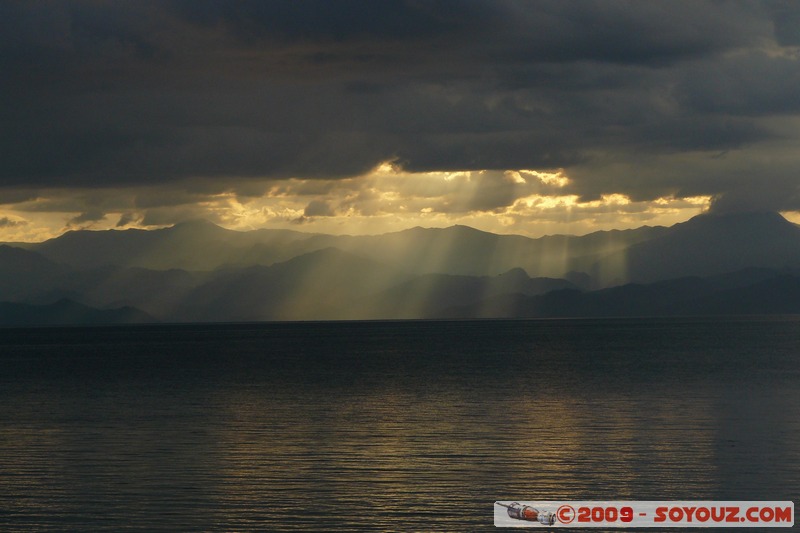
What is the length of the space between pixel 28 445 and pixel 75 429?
729cm

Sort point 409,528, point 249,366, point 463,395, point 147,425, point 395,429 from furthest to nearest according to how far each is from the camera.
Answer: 1. point 249,366
2. point 463,395
3. point 147,425
4. point 395,429
5. point 409,528

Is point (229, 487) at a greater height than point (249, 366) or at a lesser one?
lesser

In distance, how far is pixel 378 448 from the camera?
50250 millimetres

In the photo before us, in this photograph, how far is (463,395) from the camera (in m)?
81.2

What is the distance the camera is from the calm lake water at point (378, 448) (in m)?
37.1

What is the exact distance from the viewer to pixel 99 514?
3647 centimetres

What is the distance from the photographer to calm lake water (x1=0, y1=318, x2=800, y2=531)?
122 ft

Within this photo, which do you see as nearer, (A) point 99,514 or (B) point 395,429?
(A) point 99,514

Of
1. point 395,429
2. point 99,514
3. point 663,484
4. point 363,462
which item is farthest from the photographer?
point 395,429

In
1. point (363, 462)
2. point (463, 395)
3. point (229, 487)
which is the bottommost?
point (229, 487)

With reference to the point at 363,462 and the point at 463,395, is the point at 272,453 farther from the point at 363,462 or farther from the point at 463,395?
the point at 463,395

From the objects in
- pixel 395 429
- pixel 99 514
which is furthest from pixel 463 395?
pixel 99 514

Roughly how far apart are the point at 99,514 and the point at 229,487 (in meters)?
5.58

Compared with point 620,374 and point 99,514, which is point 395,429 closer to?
point 99,514
